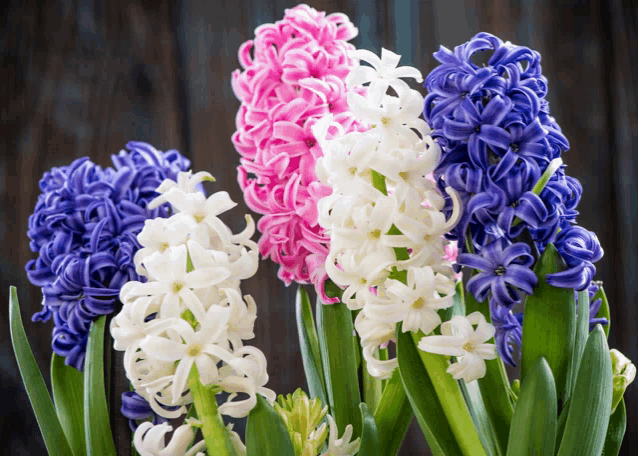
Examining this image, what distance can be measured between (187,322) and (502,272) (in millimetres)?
270

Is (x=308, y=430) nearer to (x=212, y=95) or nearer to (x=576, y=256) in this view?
(x=576, y=256)

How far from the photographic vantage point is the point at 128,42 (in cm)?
125

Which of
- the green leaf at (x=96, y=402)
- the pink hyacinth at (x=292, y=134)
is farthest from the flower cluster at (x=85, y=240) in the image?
the pink hyacinth at (x=292, y=134)

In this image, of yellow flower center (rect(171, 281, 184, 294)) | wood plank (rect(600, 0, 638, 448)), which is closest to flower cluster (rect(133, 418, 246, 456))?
yellow flower center (rect(171, 281, 184, 294))

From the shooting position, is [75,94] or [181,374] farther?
[75,94]

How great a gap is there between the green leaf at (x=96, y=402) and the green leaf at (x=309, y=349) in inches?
9.1

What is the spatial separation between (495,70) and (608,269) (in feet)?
2.51

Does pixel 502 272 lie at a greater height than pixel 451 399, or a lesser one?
greater

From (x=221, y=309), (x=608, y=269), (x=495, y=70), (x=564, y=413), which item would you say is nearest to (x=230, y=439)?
(x=221, y=309)

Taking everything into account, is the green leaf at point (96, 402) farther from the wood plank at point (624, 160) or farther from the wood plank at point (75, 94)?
the wood plank at point (624, 160)

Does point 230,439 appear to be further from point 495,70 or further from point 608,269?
point 608,269

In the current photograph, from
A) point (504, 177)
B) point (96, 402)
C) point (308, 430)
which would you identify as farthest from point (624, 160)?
point (96, 402)

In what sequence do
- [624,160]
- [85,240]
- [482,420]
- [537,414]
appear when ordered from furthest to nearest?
[624,160] < [85,240] < [482,420] < [537,414]

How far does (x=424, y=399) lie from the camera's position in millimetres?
598
